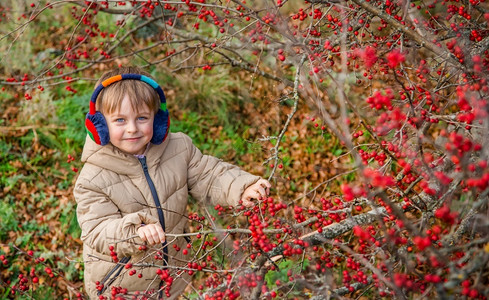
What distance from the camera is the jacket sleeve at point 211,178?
2.78m

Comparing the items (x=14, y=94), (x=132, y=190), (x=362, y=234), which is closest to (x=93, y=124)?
(x=132, y=190)

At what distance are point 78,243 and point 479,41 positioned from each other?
3836mm

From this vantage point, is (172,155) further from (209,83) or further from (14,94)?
(14,94)

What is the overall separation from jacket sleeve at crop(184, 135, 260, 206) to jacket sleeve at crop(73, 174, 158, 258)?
1.70ft

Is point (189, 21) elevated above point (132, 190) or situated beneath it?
elevated above

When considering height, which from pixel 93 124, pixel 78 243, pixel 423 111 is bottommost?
pixel 78 243

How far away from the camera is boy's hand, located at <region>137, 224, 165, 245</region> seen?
7.14 feet

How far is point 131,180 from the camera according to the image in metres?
2.68

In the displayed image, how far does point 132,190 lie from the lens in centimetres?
266

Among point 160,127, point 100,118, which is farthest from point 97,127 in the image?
point 160,127

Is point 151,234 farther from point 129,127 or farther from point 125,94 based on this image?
point 125,94

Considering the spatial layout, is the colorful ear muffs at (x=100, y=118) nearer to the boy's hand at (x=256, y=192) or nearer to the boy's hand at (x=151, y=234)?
the boy's hand at (x=151, y=234)

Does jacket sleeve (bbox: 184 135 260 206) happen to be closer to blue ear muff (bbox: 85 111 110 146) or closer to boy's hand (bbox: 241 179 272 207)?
boy's hand (bbox: 241 179 272 207)

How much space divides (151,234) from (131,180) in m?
0.58
